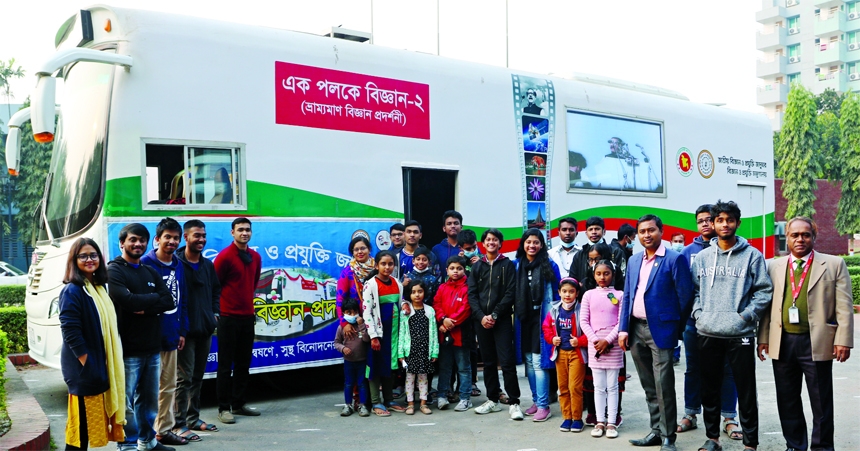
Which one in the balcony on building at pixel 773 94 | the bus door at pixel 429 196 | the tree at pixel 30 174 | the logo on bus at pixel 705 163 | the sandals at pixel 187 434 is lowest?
the sandals at pixel 187 434

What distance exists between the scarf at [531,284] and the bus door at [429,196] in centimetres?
165

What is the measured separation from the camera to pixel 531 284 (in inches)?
262

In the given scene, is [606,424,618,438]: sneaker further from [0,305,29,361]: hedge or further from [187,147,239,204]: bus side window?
[0,305,29,361]: hedge

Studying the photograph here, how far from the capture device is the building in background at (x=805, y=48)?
70.4 metres

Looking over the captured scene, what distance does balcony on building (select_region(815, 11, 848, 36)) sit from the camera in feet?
231

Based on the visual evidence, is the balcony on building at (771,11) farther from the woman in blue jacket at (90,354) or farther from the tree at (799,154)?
the woman in blue jacket at (90,354)

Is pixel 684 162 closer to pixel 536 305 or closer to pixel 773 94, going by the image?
pixel 536 305

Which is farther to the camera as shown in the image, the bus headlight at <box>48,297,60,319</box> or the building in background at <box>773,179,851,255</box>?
the building in background at <box>773,179,851,255</box>

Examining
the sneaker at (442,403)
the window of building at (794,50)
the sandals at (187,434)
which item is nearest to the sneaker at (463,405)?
the sneaker at (442,403)

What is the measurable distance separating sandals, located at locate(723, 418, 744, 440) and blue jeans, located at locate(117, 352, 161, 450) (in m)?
4.23

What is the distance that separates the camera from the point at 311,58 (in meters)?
7.25

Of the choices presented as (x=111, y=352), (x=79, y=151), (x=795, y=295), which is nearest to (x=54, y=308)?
(x=79, y=151)

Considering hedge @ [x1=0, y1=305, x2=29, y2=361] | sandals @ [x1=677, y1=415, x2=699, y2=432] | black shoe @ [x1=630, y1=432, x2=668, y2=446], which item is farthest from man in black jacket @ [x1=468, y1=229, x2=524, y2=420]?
hedge @ [x1=0, y1=305, x2=29, y2=361]

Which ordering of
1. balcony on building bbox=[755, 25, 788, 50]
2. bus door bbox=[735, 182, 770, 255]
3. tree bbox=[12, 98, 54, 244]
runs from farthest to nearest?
balcony on building bbox=[755, 25, 788, 50] < tree bbox=[12, 98, 54, 244] < bus door bbox=[735, 182, 770, 255]
